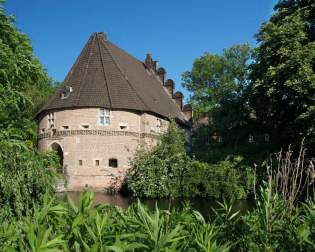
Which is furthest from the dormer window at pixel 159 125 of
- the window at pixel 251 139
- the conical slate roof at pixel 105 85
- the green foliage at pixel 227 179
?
the window at pixel 251 139

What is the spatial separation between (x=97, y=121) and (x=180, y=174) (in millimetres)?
7581

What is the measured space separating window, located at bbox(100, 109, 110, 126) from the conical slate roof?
19.7 inches

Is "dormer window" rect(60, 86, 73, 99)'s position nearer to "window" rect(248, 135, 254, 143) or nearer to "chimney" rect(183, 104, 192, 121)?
"chimney" rect(183, 104, 192, 121)

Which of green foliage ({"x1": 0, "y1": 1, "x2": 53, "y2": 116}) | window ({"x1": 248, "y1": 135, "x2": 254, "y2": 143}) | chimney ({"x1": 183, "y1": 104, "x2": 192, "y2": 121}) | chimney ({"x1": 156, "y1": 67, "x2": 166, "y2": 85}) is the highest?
chimney ({"x1": 156, "y1": 67, "x2": 166, "y2": 85})

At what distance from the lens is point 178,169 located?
2528cm

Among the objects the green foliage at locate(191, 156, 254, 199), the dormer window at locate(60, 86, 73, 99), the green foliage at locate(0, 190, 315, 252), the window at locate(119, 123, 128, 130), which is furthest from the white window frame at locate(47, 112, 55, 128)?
the green foliage at locate(0, 190, 315, 252)

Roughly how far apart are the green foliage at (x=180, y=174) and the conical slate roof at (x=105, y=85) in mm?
3307

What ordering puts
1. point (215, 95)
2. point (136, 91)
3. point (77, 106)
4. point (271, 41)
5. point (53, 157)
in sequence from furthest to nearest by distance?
point (215, 95) → point (136, 91) → point (77, 106) → point (271, 41) → point (53, 157)

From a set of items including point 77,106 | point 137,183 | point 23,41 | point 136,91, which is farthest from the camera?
point 136,91

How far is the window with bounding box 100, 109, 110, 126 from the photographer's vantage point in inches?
1157

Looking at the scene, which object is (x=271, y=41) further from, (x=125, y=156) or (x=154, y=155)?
(x=125, y=156)

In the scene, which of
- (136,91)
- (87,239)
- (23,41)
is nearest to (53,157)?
(23,41)

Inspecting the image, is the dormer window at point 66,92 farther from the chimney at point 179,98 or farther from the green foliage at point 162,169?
the chimney at point 179,98

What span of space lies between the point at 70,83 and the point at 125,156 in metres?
6.91
